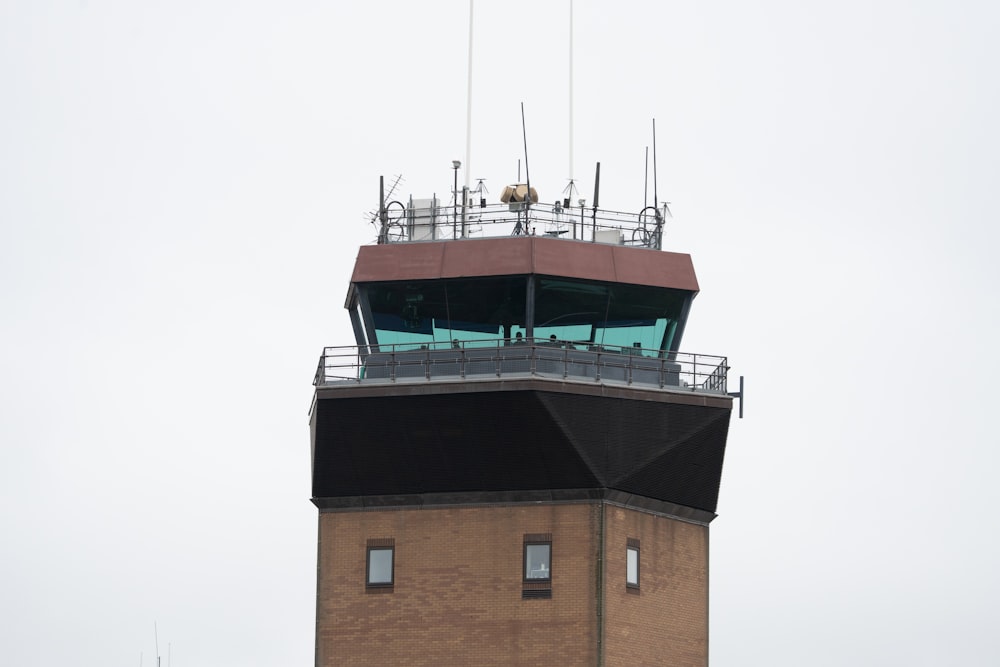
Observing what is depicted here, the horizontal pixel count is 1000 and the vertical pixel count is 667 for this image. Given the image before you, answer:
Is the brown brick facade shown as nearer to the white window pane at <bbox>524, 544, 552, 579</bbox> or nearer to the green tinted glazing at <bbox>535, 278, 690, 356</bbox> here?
the white window pane at <bbox>524, 544, 552, 579</bbox>

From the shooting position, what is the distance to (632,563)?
81062 mm

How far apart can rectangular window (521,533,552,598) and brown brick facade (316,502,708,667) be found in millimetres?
134

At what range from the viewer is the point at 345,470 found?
81.4 m

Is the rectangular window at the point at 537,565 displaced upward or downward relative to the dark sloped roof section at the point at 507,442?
downward

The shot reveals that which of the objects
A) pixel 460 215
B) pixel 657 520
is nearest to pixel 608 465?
pixel 657 520

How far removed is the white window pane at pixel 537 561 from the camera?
80.3 meters

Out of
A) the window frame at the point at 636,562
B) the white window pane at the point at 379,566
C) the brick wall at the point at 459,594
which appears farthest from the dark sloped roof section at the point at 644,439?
the white window pane at the point at 379,566

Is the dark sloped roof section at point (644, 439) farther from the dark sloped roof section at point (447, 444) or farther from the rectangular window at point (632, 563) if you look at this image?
the rectangular window at point (632, 563)

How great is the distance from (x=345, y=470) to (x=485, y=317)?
552cm

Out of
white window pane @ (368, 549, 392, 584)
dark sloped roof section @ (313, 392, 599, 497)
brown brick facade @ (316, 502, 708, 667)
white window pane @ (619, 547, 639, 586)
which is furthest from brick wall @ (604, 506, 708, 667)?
white window pane @ (368, 549, 392, 584)

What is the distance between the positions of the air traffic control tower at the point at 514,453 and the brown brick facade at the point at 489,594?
0.04 m

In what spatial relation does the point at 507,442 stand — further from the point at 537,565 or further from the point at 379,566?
the point at 379,566

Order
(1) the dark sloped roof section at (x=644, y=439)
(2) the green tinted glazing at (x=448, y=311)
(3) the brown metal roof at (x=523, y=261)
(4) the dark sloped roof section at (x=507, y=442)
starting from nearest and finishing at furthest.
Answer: (4) the dark sloped roof section at (x=507, y=442) < (1) the dark sloped roof section at (x=644, y=439) < (3) the brown metal roof at (x=523, y=261) < (2) the green tinted glazing at (x=448, y=311)

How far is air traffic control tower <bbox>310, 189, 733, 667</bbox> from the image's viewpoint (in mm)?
79812
